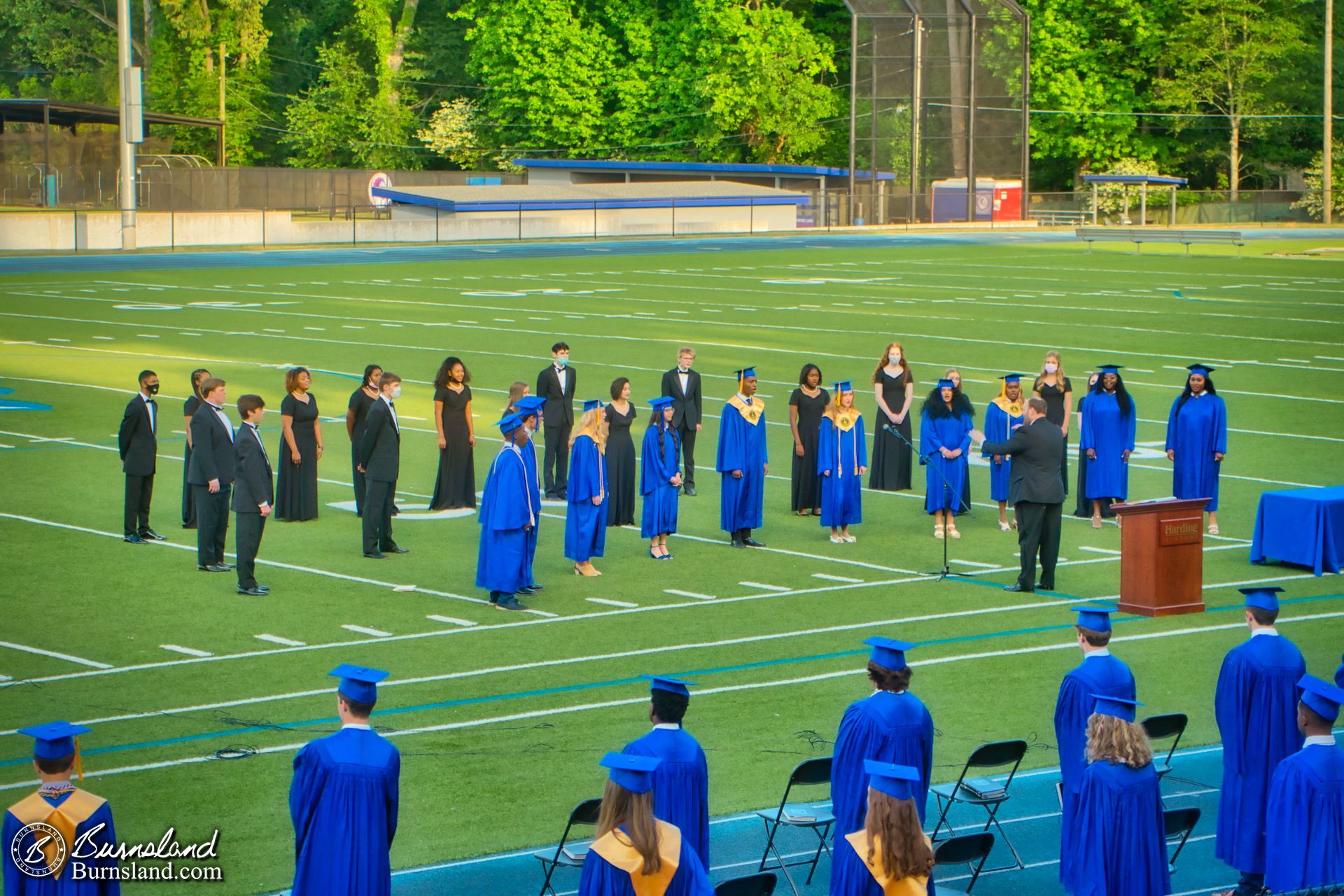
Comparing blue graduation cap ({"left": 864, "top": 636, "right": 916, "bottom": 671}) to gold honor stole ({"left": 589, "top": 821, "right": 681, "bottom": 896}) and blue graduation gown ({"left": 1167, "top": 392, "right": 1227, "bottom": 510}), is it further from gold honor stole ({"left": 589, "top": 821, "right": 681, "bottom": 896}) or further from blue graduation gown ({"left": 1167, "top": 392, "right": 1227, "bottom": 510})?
blue graduation gown ({"left": 1167, "top": 392, "right": 1227, "bottom": 510})

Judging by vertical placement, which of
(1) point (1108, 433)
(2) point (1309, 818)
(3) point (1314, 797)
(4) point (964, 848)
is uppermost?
(1) point (1108, 433)

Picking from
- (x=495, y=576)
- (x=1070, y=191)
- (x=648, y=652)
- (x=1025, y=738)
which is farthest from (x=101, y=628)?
(x=1070, y=191)

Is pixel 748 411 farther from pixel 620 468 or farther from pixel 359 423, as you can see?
pixel 359 423

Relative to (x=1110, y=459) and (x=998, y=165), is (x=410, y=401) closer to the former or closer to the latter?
(x=1110, y=459)

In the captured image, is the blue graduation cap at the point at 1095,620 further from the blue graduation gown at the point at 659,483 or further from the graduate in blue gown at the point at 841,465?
the graduate in blue gown at the point at 841,465

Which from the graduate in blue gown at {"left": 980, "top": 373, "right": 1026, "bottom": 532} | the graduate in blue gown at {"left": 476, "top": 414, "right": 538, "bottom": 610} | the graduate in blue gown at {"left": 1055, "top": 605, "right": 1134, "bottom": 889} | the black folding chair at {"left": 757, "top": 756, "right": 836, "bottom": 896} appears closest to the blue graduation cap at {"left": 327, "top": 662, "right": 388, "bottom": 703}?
the black folding chair at {"left": 757, "top": 756, "right": 836, "bottom": 896}

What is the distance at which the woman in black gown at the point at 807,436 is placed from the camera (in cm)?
1877

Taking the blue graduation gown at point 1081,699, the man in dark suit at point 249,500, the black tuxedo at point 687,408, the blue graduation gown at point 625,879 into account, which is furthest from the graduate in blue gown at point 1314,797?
the black tuxedo at point 687,408

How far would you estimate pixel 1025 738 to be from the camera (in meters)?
11.5

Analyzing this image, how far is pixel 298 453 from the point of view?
722 inches

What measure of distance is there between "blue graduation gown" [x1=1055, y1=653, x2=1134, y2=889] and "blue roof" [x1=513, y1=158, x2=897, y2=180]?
73.8m

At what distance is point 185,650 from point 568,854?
233 inches

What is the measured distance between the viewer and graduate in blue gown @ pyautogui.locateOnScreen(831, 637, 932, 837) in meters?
8.66

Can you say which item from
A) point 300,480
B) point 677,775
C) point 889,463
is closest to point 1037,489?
point 889,463
